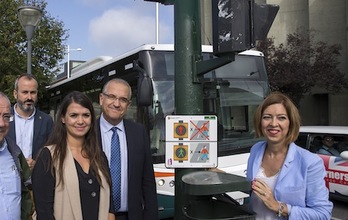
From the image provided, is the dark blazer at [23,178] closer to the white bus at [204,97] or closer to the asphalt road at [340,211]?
the white bus at [204,97]

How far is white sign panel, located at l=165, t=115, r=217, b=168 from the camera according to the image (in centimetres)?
323

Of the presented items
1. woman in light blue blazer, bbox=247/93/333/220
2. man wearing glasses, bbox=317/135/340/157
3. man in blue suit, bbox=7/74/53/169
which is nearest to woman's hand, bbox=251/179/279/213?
woman in light blue blazer, bbox=247/93/333/220

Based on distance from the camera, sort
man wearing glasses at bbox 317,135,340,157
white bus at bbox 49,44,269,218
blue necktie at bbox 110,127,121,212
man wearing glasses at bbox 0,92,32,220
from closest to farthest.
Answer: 1. man wearing glasses at bbox 0,92,32,220
2. blue necktie at bbox 110,127,121,212
3. white bus at bbox 49,44,269,218
4. man wearing glasses at bbox 317,135,340,157

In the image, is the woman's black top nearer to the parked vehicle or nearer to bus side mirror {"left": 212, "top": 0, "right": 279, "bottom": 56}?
bus side mirror {"left": 212, "top": 0, "right": 279, "bottom": 56}

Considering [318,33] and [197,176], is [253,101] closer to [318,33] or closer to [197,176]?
[197,176]

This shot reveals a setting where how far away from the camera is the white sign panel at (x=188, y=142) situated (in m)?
3.23

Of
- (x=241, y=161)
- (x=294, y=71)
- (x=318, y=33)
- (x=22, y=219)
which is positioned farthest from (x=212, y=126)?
(x=318, y=33)

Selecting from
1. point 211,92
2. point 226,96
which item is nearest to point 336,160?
point 226,96

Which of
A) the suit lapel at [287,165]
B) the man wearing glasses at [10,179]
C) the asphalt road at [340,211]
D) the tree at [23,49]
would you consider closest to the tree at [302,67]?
the tree at [23,49]

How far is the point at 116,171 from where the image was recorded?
2.98 metres

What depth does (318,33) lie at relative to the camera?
81.3 feet

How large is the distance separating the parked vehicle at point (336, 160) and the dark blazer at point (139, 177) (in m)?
5.93

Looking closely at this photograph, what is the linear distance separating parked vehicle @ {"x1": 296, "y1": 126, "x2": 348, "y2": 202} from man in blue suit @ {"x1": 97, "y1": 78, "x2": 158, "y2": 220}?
5.95 metres

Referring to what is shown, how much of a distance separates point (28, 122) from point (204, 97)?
3113 mm
